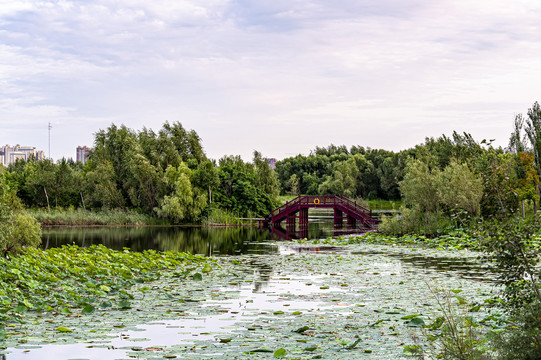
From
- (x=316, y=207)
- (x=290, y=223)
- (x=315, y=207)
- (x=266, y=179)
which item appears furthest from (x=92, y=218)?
(x=316, y=207)

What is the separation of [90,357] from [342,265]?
1030 centimetres

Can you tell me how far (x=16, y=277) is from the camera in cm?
1119

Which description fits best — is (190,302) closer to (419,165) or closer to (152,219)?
(419,165)

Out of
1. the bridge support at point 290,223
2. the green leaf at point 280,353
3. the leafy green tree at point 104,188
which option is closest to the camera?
the green leaf at point 280,353

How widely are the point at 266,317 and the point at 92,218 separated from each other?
39940 millimetres

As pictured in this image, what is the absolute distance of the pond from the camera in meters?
7.09

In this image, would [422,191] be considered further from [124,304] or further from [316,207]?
[124,304]

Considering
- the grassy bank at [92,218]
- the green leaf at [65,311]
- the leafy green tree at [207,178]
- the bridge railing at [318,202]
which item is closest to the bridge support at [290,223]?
the bridge railing at [318,202]

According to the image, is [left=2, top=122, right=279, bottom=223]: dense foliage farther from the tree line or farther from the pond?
the pond

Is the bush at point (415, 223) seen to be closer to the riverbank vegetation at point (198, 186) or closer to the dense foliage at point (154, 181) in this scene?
the riverbank vegetation at point (198, 186)

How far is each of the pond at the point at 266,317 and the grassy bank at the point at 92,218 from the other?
1288 inches

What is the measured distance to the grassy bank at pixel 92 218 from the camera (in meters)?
45.4

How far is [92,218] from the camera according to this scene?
46219mm

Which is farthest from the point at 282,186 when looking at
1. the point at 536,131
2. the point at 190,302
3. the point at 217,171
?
the point at 190,302
